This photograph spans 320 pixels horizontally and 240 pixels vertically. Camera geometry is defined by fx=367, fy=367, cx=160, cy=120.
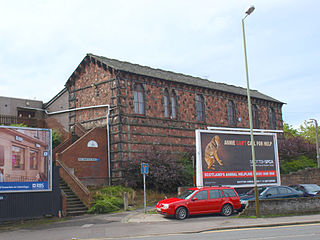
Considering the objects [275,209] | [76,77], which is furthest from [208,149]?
[76,77]

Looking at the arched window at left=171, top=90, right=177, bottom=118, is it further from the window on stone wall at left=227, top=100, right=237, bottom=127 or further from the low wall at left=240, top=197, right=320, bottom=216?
the low wall at left=240, top=197, right=320, bottom=216

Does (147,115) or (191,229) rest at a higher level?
(147,115)

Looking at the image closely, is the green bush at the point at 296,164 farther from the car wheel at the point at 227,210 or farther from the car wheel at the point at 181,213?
the car wheel at the point at 181,213

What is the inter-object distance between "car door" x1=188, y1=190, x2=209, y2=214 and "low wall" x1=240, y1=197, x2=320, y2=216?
1.75 m

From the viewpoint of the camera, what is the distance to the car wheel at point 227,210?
58.7 ft

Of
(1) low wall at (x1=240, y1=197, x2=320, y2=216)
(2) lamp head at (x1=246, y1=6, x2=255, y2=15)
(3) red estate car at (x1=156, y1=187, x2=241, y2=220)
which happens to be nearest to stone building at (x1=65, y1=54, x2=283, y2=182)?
(3) red estate car at (x1=156, y1=187, x2=241, y2=220)

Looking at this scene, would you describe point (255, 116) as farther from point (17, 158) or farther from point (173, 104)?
point (17, 158)

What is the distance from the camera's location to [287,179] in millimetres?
29578

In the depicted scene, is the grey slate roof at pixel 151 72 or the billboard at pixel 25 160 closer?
the billboard at pixel 25 160

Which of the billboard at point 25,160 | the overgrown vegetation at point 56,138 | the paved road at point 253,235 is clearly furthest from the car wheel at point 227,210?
the overgrown vegetation at point 56,138

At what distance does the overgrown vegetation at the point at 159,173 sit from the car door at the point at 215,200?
6.72 meters

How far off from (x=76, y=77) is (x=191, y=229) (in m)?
19.8

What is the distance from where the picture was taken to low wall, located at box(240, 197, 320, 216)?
17094 mm

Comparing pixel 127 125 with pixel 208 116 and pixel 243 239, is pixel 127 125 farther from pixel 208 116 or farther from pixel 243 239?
pixel 243 239
